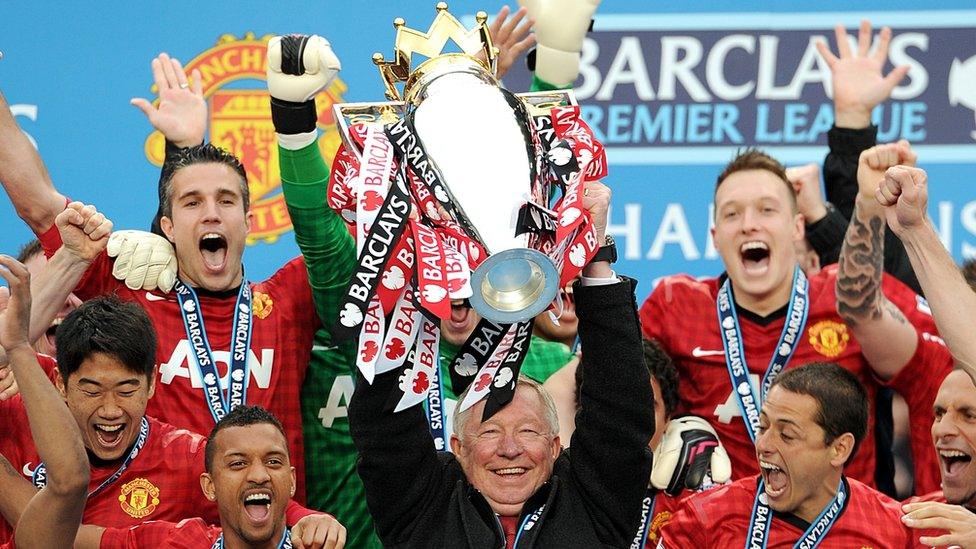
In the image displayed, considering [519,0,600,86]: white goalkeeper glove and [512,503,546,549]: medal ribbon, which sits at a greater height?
[519,0,600,86]: white goalkeeper glove

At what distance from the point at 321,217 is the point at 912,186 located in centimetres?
132

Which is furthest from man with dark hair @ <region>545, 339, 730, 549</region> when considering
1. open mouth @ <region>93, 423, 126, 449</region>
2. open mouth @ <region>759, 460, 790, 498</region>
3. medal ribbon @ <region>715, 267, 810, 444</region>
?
open mouth @ <region>93, 423, 126, 449</region>

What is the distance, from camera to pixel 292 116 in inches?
141

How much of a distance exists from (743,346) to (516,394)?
1.10 m

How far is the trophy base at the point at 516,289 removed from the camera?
2.57m

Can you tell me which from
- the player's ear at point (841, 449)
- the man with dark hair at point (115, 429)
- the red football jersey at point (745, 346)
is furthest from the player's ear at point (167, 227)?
the player's ear at point (841, 449)

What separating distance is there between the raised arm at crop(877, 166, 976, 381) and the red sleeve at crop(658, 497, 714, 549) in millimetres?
648

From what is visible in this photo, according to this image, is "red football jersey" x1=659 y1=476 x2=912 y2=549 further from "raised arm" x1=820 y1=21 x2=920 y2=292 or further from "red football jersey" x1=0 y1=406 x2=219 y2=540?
"raised arm" x1=820 y1=21 x2=920 y2=292

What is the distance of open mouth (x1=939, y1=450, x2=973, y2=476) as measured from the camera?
11.7 ft

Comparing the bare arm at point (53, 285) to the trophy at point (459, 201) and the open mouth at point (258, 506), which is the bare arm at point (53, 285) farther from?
the trophy at point (459, 201)

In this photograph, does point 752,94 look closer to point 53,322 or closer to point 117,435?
point 53,322

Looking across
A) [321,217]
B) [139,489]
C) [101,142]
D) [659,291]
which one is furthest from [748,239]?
[101,142]

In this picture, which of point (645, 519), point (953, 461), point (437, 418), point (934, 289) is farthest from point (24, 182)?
point (953, 461)

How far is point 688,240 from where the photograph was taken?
16.6ft
